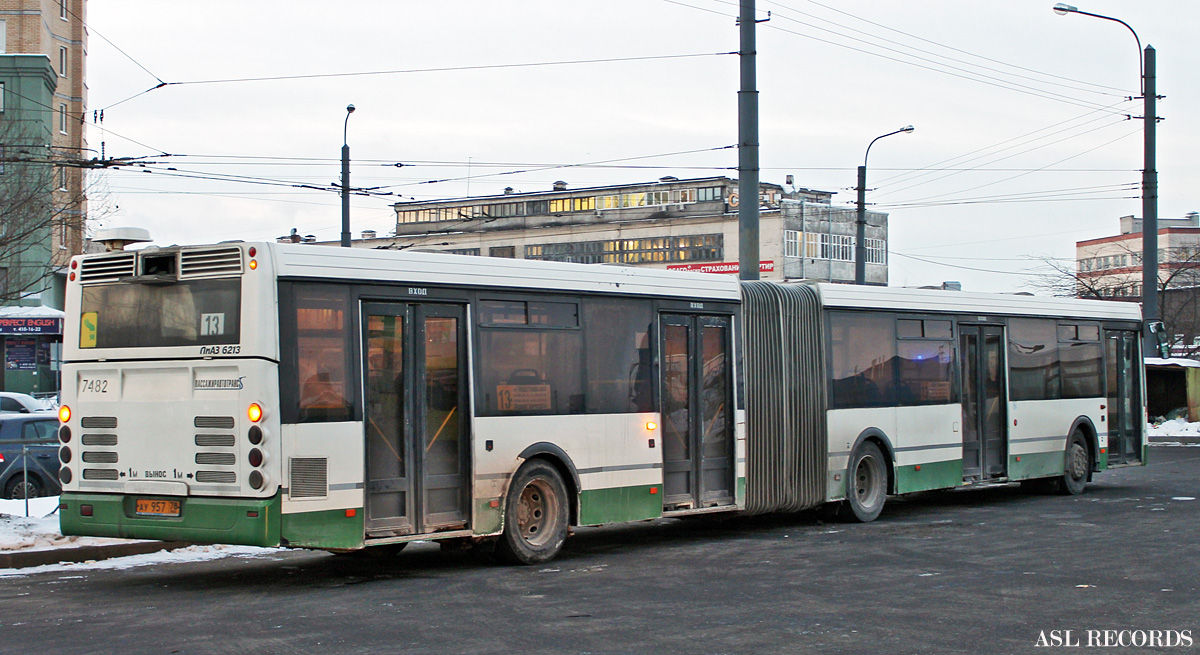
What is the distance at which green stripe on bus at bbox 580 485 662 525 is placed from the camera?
1237cm

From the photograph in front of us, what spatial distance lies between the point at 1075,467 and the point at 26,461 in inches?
571

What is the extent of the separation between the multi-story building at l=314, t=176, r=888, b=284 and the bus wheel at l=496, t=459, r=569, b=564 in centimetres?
9412

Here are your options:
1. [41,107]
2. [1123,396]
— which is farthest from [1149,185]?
[41,107]

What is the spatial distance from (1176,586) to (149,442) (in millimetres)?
8360

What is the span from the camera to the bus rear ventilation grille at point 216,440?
995 centimetres

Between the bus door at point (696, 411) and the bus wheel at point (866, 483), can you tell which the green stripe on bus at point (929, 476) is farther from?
the bus door at point (696, 411)

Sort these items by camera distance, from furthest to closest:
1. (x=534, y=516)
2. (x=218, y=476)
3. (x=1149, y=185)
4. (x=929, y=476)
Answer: (x=1149, y=185), (x=929, y=476), (x=534, y=516), (x=218, y=476)

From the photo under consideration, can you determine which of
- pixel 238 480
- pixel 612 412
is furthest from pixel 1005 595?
pixel 238 480

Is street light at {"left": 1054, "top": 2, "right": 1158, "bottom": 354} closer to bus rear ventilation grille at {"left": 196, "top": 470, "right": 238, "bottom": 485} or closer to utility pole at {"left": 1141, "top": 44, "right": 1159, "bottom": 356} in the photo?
utility pole at {"left": 1141, "top": 44, "right": 1159, "bottom": 356}

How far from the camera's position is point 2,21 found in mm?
52719

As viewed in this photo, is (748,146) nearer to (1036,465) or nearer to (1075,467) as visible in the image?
(1036,465)

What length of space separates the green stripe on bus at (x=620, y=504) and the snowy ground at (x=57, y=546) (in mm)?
3555

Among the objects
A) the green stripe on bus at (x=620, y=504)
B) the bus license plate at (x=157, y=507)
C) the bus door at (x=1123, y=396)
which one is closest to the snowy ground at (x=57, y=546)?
the bus license plate at (x=157, y=507)

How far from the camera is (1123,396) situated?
20.2 meters
